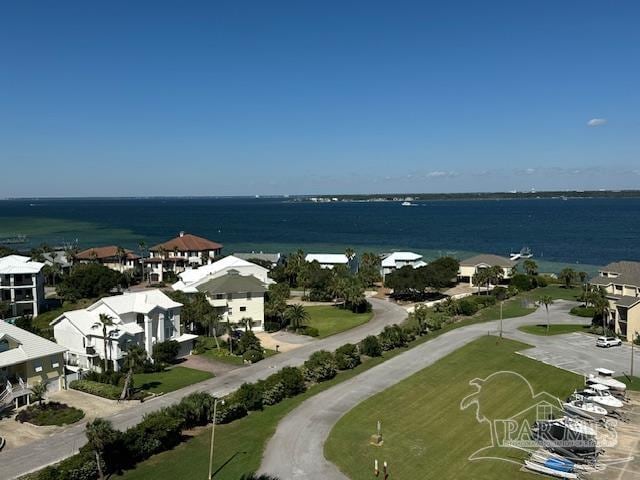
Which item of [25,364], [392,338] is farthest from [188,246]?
[25,364]

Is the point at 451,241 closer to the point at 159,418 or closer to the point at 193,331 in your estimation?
the point at 193,331

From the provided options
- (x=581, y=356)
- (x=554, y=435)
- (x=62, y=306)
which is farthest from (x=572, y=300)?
(x=62, y=306)

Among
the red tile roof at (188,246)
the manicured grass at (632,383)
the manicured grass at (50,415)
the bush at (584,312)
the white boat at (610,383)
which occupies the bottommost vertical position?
the manicured grass at (632,383)

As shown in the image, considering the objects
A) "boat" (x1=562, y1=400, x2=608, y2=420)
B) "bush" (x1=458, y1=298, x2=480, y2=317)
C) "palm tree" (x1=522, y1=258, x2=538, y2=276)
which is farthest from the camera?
"palm tree" (x1=522, y1=258, x2=538, y2=276)

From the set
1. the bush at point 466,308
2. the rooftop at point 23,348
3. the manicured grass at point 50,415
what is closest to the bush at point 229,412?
the manicured grass at point 50,415

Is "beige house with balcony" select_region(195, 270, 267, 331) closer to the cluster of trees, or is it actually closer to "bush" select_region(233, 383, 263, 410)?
the cluster of trees

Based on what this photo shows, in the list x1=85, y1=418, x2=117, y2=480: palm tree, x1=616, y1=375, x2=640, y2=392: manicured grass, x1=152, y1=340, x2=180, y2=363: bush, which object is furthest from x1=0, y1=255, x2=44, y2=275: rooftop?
x1=616, y1=375, x2=640, y2=392: manicured grass

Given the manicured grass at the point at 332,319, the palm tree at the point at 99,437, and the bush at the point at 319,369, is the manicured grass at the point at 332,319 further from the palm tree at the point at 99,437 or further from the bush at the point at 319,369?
the palm tree at the point at 99,437
